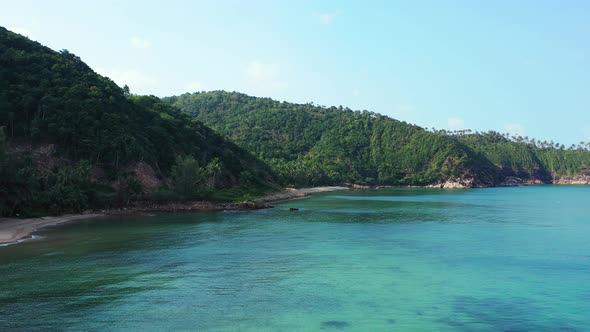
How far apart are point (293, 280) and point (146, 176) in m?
85.4

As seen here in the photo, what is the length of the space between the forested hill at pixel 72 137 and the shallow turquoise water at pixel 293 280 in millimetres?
16883

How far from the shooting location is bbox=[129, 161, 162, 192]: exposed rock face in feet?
369

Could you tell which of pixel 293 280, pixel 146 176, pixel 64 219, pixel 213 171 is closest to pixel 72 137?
pixel 146 176

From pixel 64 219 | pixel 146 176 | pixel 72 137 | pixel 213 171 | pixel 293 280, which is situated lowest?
pixel 293 280

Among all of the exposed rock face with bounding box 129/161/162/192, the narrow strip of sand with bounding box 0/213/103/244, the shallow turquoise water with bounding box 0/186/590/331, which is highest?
the exposed rock face with bounding box 129/161/162/192

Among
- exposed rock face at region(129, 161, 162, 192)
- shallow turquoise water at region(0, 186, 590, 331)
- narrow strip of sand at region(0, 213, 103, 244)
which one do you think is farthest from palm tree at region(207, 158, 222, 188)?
shallow turquoise water at region(0, 186, 590, 331)

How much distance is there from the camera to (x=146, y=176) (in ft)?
379

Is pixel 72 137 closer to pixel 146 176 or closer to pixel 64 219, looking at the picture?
pixel 146 176

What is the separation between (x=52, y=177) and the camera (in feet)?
286

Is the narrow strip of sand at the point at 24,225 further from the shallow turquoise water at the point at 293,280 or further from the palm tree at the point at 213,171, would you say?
the palm tree at the point at 213,171

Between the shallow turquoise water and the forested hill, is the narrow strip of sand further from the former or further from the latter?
the shallow turquoise water

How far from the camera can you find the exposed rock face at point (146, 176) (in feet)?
369

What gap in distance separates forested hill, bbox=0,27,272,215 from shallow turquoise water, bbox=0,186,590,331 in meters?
16.9

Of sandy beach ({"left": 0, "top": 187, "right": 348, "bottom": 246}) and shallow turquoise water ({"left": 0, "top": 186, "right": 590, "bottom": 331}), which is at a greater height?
sandy beach ({"left": 0, "top": 187, "right": 348, "bottom": 246})
